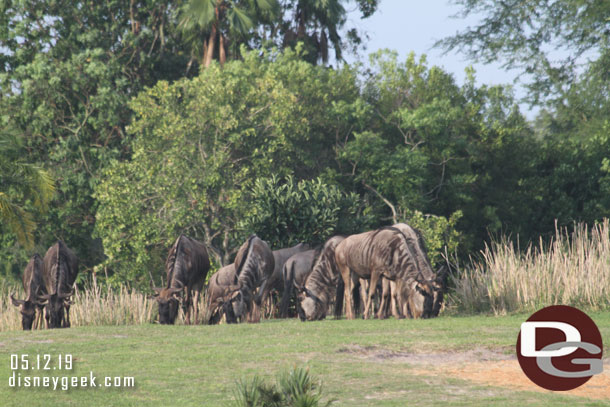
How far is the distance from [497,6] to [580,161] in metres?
6.64

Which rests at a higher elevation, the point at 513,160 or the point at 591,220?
the point at 513,160

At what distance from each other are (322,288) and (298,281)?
5.04ft

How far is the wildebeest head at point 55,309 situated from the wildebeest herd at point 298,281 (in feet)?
0.07

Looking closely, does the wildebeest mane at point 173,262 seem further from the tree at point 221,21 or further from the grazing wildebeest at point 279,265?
the tree at point 221,21

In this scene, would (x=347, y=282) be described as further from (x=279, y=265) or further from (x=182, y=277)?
(x=182, y=277)

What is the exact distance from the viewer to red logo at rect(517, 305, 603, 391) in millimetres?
9625

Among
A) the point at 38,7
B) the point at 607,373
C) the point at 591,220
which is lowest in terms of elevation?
the point at 607,373

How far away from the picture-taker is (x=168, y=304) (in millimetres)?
18672

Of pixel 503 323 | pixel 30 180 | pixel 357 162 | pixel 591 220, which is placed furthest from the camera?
pixel 591 220

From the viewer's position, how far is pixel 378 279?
18375mm

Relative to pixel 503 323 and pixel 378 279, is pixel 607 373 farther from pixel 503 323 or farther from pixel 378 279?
pixel 378 279

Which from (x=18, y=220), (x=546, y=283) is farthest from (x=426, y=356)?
(x=18, y=220)

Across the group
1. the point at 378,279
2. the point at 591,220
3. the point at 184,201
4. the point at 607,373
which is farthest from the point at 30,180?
the point at 591,220

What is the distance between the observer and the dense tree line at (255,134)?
27.2m
